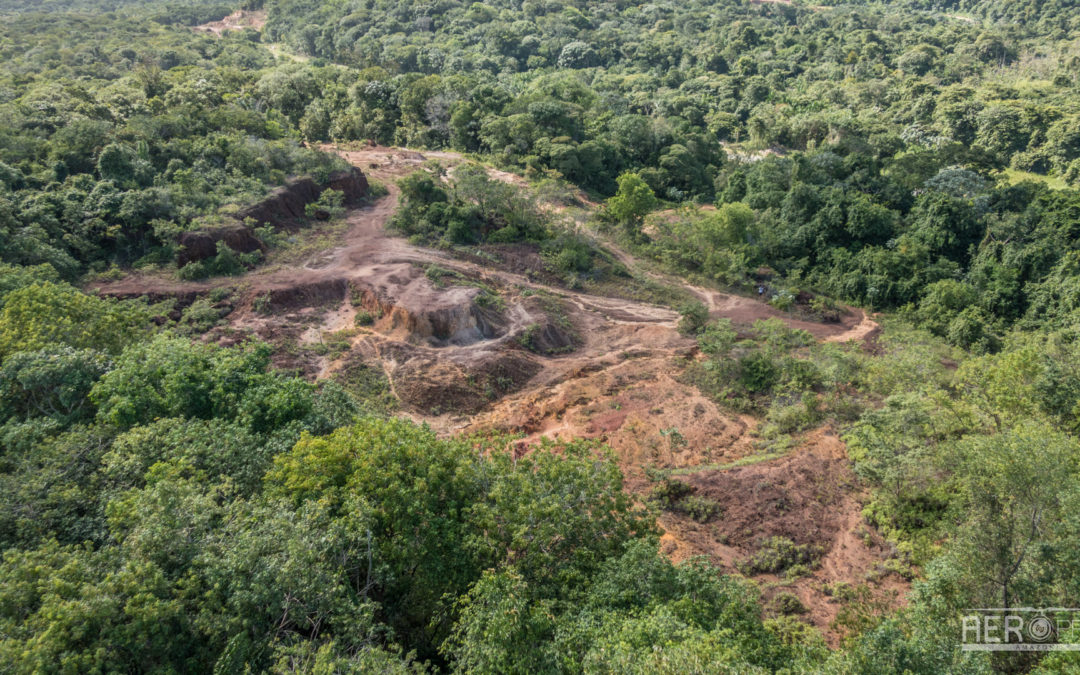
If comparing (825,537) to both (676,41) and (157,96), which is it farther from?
(676,41)

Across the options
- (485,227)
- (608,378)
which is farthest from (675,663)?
(485,227)

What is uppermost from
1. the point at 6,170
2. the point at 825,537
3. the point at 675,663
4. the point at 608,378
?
the point at 675,663

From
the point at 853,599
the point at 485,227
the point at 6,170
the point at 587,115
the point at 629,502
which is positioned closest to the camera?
the point at 629,502

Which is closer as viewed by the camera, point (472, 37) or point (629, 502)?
point (629, 502)

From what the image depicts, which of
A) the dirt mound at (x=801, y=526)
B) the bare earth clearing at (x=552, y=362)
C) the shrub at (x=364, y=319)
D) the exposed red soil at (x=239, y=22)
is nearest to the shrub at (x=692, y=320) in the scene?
the bare earth clearing at (x=552, y=362)

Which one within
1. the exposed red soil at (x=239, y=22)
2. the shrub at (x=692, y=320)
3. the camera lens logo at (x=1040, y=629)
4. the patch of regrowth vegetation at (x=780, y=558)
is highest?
the camera lens logo at (x=1040, y=629)

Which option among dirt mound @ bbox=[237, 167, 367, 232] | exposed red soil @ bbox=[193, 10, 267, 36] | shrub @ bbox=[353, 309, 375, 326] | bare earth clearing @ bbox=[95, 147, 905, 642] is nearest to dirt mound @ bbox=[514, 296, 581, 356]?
bare earth clearing @ bbox=[95, 147, 905, 642]

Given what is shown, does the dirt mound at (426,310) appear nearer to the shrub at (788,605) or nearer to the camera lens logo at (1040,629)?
the shrub at (788,605)
